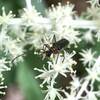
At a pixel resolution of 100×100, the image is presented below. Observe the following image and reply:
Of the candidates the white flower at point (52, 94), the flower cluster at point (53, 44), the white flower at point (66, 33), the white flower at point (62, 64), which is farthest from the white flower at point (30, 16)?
the white flower at point (52, 94)

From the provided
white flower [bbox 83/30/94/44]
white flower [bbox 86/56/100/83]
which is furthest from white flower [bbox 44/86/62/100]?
white flower [bbox 83/30/94/44]

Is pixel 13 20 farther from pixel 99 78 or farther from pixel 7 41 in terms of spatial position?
pixel 99 78

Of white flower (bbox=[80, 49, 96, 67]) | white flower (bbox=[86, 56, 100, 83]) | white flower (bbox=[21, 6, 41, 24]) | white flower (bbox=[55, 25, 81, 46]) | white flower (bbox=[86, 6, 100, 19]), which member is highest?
white flower (bbox=[21, 6, 41, 24])

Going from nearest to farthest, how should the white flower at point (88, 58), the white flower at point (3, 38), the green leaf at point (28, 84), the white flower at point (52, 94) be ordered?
the white flower at point (52, 94), the white flower at point (3, 38), the white flower at point (88, 58), the green leaf at point (28, 84)

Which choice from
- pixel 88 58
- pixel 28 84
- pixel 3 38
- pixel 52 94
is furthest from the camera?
pixel 28 84

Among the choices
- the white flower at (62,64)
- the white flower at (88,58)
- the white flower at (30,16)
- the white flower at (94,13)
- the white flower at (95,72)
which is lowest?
the white flower at (95,72)

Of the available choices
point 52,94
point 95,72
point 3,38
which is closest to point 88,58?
point 95,72

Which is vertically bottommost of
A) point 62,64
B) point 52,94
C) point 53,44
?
point 52,94

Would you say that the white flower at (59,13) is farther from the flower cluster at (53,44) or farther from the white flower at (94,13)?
the white flower at (94,13)

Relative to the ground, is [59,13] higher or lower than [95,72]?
higher

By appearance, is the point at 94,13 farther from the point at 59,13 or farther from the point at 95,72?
the point at 95,72

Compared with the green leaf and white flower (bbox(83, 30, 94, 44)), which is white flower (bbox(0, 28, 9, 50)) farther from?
white flower (bbox(83, 30, 94, 44))
